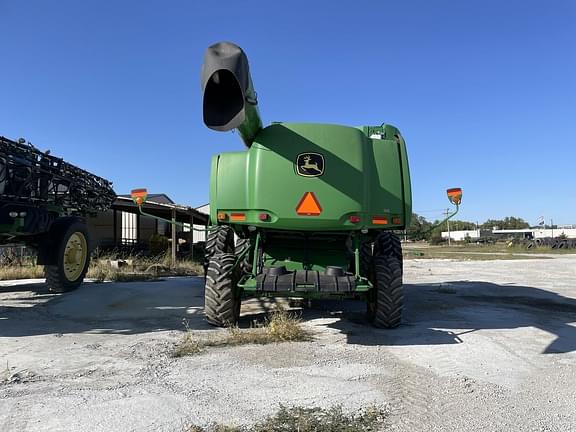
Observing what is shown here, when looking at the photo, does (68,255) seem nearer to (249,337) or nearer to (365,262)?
(249,337)

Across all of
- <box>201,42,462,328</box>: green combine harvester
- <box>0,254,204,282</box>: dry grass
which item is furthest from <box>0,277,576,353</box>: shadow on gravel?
<box>0,254,204,282</box>: dry grass

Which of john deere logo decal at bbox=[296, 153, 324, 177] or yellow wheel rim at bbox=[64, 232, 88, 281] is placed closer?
john deere logo decal at bbox=[296, 153, 324, 177]

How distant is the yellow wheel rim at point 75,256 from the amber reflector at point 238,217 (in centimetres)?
488

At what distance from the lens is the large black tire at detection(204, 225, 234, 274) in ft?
26.2

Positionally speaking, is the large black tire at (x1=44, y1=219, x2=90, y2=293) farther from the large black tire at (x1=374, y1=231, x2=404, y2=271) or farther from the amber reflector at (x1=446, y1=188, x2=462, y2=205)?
the amber reflector at (x1=446, y1=188, x2=462, y2=205)

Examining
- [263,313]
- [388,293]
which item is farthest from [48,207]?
[388,293]

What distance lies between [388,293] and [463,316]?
2.31m

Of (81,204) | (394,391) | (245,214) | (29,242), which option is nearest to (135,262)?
(81,204)

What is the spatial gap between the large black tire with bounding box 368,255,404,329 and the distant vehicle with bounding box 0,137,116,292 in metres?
5.82

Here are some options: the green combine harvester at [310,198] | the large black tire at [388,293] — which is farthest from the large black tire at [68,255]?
the large black tire at [388,293]

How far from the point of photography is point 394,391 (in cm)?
422

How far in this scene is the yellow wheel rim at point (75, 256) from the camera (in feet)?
33.2

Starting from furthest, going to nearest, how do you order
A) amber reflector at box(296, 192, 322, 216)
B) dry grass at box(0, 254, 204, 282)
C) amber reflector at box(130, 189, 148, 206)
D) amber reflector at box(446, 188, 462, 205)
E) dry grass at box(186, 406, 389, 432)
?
1. dry grass at box(0, 254, 204, 282)
2. amber reflector at box(130, 189, 148, 206)
3. amber reflector at box(446, 188, 462, 205)
4. amber reflector at box(296, 192, 322, 216)
5. dry grass at box(186, 406, 389, 432)

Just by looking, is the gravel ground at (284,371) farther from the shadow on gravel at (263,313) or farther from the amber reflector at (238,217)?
the amber reflector at (238,217)
